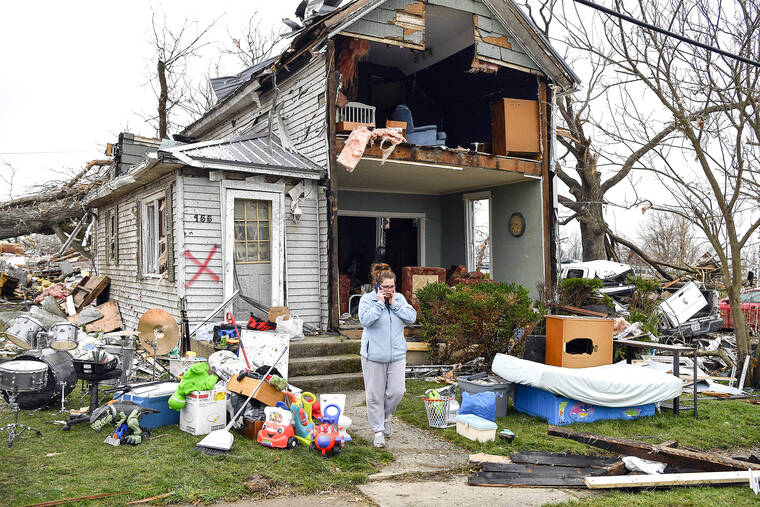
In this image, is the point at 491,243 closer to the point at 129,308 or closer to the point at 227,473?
→ the point at 129,308

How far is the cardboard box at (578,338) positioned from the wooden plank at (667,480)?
2.85m

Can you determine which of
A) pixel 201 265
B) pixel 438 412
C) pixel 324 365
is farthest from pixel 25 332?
pixel 438 412

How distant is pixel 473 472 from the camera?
5457mm

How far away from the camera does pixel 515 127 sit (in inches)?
478

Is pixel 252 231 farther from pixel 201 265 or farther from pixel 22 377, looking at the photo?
pixel 22 377

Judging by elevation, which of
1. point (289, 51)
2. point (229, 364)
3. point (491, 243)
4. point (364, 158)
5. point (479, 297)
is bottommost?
point (229, 364)

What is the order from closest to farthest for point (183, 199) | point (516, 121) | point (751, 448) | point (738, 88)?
point (751, 448), point (738, 88), point (183, 199), point (516, 121)

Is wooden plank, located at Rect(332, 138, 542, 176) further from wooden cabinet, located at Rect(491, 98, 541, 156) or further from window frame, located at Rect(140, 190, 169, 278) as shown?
window frame, located at Rect(140, 190, 169, 278)

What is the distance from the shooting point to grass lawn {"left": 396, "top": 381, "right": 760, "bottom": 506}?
4.80m

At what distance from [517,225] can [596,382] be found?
6.42 metres


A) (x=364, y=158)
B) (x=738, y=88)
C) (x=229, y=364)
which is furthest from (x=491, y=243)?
(x=229, y=364)

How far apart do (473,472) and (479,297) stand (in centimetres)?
398

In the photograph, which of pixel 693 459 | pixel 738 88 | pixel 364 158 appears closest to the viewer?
pixel 693 459

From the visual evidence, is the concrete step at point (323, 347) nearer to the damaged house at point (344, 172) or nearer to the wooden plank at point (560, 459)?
the damaged house at point (344, 172)
